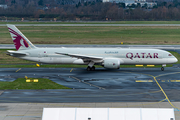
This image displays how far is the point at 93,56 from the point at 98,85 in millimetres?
12020

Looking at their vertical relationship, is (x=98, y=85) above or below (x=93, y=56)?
below

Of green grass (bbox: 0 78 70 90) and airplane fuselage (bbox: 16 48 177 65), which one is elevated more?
airplane fuselage (bbox: 16 48 177 65)

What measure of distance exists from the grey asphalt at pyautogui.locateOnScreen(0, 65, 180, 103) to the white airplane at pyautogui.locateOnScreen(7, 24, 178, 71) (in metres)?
1.82

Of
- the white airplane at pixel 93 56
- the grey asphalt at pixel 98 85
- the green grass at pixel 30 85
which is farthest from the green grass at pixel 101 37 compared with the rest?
the green grass at pixel 30 85

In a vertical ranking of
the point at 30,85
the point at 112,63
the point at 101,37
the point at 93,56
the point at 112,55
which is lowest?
the point at 101,37

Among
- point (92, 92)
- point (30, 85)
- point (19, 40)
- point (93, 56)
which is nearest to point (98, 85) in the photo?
point (92, 92)

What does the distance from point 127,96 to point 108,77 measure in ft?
37.8

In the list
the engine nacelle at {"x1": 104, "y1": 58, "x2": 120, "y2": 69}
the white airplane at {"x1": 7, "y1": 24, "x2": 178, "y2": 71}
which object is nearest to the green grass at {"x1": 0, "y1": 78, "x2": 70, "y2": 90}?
the white airplane at {"x1": 7, "y1": 24, "x2": 178, "y2": 71}

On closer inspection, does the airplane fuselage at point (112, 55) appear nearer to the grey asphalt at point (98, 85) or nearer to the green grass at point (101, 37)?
the grey asphalt at point (98, 85)

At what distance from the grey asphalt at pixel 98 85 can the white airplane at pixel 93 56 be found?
1822mm

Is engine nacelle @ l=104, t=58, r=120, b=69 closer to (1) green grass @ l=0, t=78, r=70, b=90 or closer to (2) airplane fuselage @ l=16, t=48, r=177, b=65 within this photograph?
(2) airplane fuselage @ l=16, t=48, r=177, b=65

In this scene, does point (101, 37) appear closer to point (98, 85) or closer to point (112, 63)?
point (112, 63)

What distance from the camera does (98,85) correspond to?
3950 cm

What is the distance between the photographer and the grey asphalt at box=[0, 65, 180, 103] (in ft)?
→ 108
